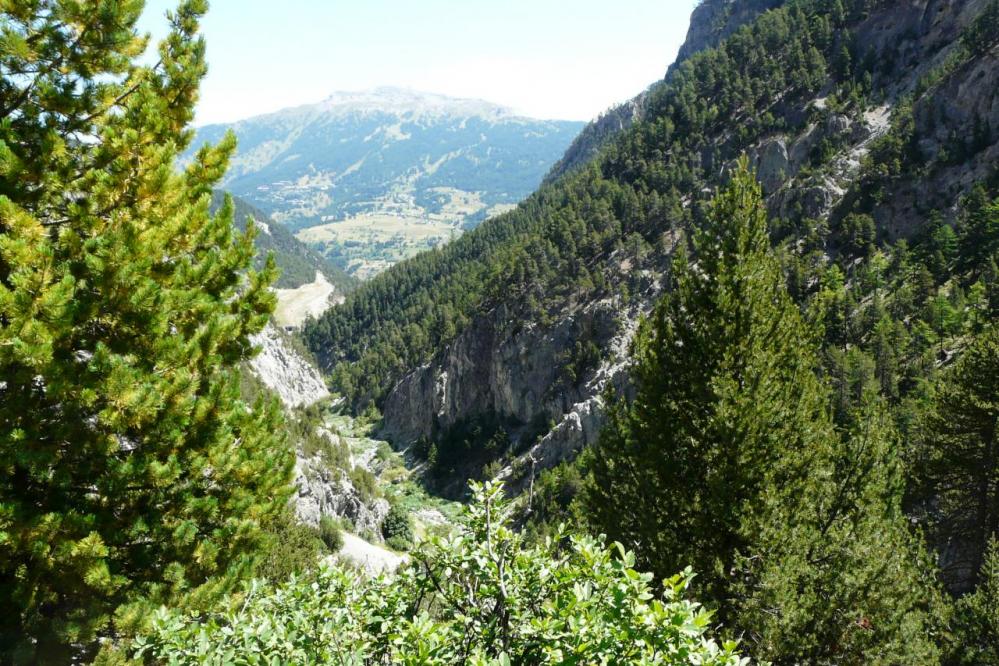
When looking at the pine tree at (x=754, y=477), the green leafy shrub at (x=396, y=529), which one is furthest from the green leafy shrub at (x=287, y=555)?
the green leafy shrub at (x=396, y=529)

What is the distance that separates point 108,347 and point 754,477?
1144cm

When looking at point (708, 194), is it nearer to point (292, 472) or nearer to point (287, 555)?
point (287, 555)

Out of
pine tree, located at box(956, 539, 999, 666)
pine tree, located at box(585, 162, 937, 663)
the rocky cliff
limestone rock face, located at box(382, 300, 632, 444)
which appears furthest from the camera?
limestone rock face, located at box(382, 300, 632, 444)

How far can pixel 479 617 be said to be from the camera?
16.7 ft

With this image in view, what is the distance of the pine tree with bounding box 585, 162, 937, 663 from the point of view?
404 inches

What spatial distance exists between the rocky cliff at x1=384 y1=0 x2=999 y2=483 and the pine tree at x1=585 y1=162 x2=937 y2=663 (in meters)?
70.8

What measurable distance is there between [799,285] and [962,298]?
2214 centimetres

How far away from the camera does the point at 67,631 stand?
20.8 ft

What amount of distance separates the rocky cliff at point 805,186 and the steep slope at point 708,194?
1.00 ft

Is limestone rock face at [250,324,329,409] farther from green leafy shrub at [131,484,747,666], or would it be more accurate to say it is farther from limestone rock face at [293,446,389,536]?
green leafy shrub at [131,484,747,666]

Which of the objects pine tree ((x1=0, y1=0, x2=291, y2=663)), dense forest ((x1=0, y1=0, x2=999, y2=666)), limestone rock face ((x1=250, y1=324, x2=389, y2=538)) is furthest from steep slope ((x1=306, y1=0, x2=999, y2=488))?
pine tree ((x1=0, y1=0, x2=291, y2=663))

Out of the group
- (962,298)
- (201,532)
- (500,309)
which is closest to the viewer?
(201,532)

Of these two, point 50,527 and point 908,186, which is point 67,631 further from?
point 908,186

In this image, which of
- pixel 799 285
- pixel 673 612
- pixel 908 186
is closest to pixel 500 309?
pixel 799 285
